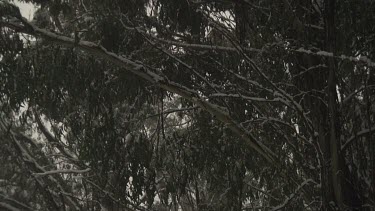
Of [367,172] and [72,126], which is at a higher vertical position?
[72,126]

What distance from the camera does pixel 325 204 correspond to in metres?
3.52

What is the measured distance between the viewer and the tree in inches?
142

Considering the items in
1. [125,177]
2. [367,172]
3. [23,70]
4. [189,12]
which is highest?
[189,12]

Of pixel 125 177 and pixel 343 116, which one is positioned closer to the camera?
pixel 343 116

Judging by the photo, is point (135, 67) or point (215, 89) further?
point (215, 89)

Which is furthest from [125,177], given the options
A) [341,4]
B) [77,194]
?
[77,194]

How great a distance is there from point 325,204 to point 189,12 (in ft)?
7.39

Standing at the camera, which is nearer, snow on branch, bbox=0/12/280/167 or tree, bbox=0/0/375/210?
tree, bbox=0/0/375/210

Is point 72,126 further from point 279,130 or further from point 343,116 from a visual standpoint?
point 343,116

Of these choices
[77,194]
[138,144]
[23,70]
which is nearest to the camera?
[23,70]

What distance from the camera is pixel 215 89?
4172 mm

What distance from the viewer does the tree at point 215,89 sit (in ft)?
11.8

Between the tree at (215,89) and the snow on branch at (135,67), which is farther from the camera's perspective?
the snow on branch at (135,67)

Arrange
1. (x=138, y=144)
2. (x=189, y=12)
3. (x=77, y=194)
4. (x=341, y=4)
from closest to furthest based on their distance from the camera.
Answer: (x=341, y=4), (x=189, y=12), (x=138, y=144), (x=77, y=194)
